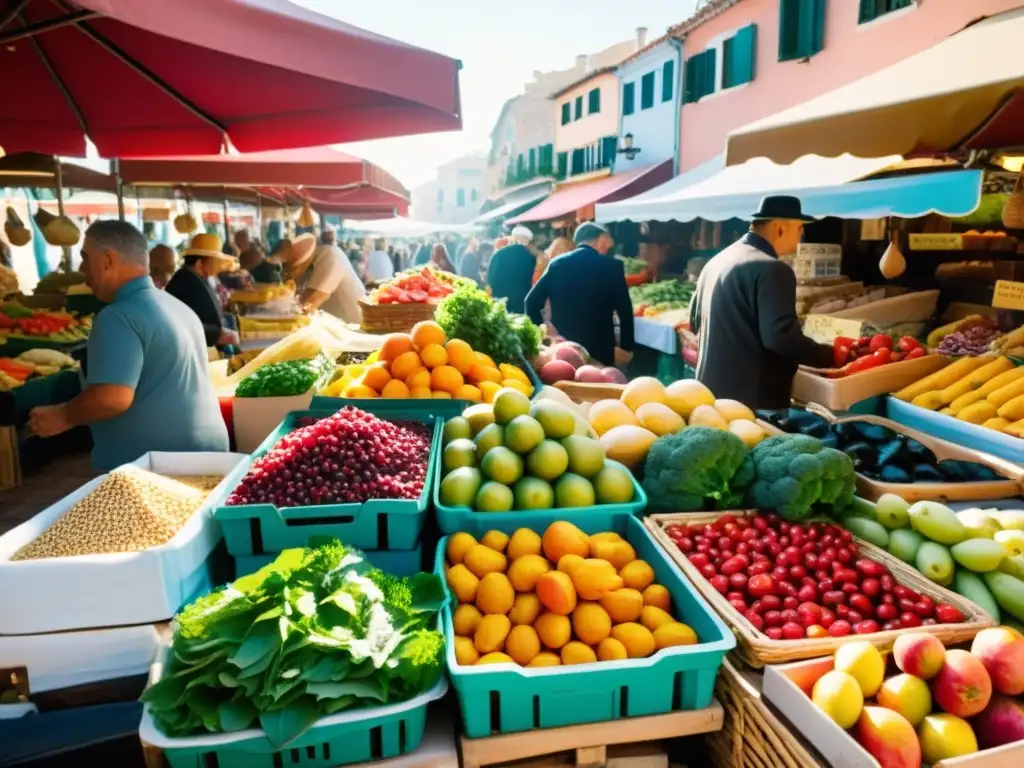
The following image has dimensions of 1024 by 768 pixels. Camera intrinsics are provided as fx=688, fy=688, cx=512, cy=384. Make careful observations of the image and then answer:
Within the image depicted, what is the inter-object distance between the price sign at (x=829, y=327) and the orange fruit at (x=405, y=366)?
3.61m

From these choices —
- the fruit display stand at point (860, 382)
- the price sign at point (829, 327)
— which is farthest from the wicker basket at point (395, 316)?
the price sign at point (829, 327)

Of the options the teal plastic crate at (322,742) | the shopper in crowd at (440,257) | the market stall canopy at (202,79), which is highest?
the market stall canopy at (202,79)

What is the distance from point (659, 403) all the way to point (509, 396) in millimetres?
853

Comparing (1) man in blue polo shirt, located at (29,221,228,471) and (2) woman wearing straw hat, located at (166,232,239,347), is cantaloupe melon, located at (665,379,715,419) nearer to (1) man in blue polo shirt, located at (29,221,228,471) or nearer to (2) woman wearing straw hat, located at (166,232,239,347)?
(1) man in blue polo shirt, located at (29,221,228,471)

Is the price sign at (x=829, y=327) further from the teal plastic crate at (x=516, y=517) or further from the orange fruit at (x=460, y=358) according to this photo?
the teal plastic crate at (x=516, y=517)

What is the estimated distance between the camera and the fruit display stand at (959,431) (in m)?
3.45

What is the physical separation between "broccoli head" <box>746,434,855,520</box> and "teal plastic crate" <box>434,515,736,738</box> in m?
0.77

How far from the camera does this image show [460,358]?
3.28 metres

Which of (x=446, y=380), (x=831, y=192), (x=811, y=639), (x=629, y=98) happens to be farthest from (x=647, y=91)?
(x=811, y=639)

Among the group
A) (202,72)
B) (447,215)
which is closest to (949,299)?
(202,72)

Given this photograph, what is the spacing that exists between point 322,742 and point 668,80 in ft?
59.0

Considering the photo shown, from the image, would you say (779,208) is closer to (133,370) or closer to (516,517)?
(516,517)

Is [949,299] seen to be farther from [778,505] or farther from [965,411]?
[778,505]

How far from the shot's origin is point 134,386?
8.97 feet
